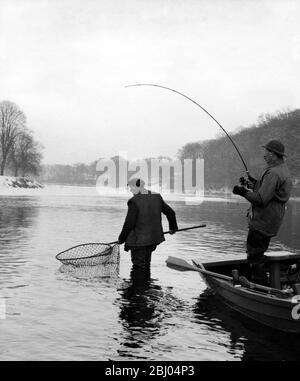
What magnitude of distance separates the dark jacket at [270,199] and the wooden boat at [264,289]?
0.90 meters

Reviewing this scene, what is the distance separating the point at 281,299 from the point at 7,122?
9328 cm

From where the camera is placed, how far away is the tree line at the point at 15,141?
9425 centimetres

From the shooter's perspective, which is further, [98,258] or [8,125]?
[8,125]

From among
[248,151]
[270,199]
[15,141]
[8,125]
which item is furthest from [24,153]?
[270,199]

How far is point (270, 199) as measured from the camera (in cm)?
841

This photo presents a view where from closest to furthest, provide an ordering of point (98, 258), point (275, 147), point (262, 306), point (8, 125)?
point (262, 306), point (275, 147), point (98, 258), point (8, 125)

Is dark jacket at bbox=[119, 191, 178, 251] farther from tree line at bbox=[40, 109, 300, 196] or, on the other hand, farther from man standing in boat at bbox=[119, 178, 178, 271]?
tree line at bbox=[40, 109, 300, 196]

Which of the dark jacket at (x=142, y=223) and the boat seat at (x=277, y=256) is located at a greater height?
the dark jacket at (x=142, y=223)

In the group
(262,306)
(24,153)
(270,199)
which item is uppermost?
(24,153)

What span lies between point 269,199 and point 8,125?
3621 inches

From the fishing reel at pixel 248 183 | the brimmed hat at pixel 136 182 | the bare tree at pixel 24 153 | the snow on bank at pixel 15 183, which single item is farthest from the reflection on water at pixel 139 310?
the bare tree at pixel 24 153

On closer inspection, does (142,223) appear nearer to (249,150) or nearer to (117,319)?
(117,319)

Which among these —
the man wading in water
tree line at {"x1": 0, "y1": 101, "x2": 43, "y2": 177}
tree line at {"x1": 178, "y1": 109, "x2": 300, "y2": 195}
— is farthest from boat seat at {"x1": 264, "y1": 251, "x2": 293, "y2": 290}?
tree line at {"x1": 0, "y1": 101, "x2": 43, "y2": 177}

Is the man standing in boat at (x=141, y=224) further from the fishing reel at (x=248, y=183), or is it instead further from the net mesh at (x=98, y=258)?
the fishing reel at (x=248, y=183)
